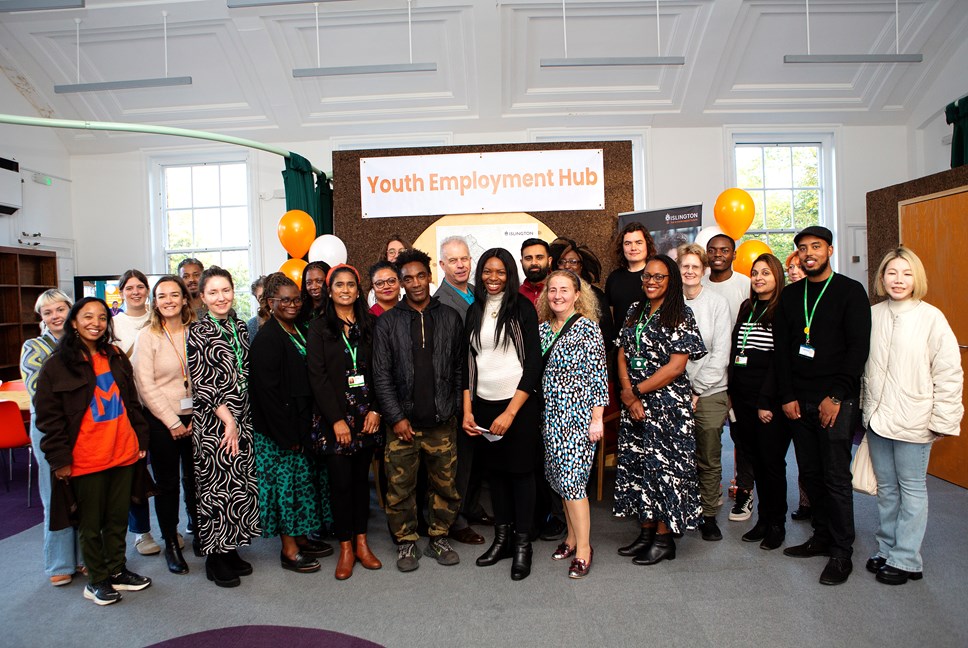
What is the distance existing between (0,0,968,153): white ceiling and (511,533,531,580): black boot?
572 centimetres

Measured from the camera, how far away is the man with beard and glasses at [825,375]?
2.60 meters

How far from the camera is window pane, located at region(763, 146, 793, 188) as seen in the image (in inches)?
306

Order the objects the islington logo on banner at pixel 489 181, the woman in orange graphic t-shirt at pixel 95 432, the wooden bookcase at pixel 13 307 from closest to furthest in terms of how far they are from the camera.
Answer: the woman in orange graphic t-shirt at pixel 95 432 → the islington logo on banner at pixel 489 181 → the wooden bookcase at pixel 13 307

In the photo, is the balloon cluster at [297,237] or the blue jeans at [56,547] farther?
the balloon cluster at [297,237]

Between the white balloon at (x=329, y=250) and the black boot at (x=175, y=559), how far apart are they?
2.27 meters

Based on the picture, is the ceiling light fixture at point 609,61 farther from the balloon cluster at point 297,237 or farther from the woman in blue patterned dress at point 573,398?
the woman in blue patterned dress at point 573,398

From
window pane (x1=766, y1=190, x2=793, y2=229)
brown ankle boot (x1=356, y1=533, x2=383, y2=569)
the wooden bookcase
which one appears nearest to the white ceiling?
window pane (x1=766, y1=190, x2=793, y2=229)

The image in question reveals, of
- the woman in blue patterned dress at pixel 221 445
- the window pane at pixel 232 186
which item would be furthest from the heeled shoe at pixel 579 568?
the window pane at pixel 232 186

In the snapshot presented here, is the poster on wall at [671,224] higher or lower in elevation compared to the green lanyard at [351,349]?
higher

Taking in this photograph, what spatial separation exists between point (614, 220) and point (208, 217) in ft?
20.0

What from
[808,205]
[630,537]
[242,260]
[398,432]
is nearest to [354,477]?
[398,432]

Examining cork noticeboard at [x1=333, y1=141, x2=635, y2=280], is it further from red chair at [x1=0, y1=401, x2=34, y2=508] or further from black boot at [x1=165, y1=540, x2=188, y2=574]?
red chair at [x1=0, y1=401, x2=34, y2=508]

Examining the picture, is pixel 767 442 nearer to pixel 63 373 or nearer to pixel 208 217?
pixel 63 373

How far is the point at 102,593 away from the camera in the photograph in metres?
2.61
